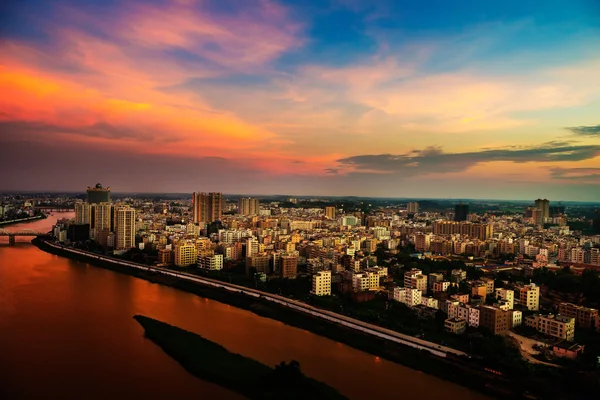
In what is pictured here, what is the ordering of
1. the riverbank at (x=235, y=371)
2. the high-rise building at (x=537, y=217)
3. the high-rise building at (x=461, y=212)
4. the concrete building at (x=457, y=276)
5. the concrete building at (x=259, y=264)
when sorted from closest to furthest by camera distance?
the riverbank at (x=235, y=371)
the concrete building at (x=457, y=276)
the concrete building at (x=259, y=264)
the high-rise building at (x=537, y=217)
the high-rise building at (x=461, y=212)

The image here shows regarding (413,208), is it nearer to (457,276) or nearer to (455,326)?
(457,276)

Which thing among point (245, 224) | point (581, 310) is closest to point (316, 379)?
point (581, 310)

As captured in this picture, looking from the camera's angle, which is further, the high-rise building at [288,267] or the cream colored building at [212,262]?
the cream colored building at [212,262]

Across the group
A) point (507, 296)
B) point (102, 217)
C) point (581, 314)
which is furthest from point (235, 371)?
point (102, 217)

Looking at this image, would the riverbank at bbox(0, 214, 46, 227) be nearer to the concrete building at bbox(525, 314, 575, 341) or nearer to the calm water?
the calm water

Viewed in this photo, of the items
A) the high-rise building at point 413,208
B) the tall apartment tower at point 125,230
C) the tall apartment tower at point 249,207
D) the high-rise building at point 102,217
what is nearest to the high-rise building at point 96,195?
the high-rise building at point 102,217

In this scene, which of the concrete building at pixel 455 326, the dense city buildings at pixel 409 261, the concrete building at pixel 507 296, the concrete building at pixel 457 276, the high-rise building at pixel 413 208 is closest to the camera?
the concrete building at pixel 455 326

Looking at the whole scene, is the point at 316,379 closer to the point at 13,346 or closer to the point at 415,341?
the point at 415,341

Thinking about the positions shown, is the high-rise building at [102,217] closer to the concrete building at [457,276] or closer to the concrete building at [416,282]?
the concrete building at [416,282]
